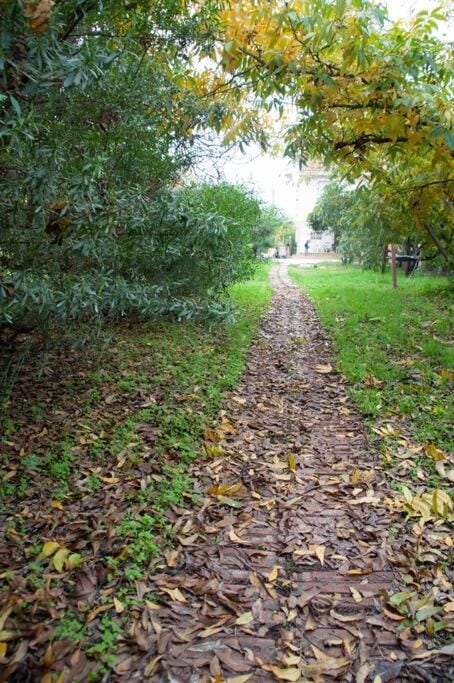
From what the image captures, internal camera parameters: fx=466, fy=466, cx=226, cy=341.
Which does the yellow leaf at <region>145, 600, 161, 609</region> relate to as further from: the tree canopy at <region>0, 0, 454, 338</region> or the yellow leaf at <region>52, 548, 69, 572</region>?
the tree canopy at <region>0, 0, 454, 338</region>

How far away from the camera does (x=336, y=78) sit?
3.92 metres

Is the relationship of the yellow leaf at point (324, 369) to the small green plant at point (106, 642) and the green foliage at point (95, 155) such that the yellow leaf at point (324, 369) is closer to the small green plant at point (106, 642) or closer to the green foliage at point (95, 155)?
the green foliage at point (95, 155)

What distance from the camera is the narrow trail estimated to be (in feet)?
6.47

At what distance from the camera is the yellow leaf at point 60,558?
2.38 meters

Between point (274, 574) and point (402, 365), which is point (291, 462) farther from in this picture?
point (402, 365)

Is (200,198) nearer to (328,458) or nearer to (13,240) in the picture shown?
(13,240)

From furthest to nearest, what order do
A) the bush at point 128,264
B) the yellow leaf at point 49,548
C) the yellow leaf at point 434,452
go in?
the yellow leaf at point 434,452
the bush at point 128,264
the yellow leaf at point 49,548

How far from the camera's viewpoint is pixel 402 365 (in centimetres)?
541

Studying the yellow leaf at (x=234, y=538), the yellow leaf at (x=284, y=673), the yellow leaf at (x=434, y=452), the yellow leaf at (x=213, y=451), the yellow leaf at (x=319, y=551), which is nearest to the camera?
the yellow leaf at (x=284, y=673)

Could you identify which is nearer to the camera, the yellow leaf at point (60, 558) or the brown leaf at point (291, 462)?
the yellow leaf at point (60, 558)

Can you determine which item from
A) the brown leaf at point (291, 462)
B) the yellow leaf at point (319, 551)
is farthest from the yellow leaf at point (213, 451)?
the yellow leaf at point (319, 551)

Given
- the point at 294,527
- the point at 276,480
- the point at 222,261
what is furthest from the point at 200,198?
the point at 294,527

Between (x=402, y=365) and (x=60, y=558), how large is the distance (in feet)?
14.0

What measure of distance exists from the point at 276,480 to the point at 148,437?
1084 mm
